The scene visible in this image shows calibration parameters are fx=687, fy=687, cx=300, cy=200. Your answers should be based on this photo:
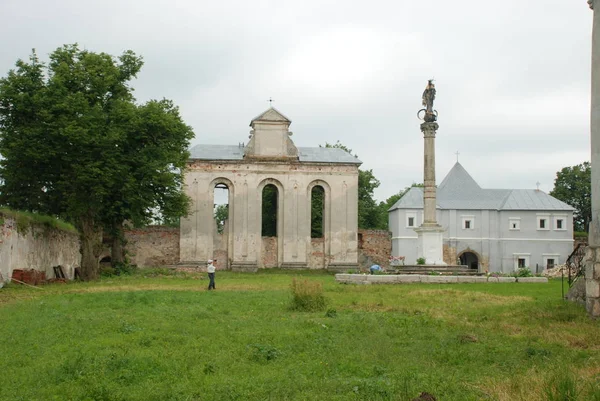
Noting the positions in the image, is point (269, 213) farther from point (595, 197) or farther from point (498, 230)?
point (595, 197)

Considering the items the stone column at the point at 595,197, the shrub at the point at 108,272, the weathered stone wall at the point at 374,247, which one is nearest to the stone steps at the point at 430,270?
the shrub at the point at 108,272

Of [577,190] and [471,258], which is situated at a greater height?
[577,190]

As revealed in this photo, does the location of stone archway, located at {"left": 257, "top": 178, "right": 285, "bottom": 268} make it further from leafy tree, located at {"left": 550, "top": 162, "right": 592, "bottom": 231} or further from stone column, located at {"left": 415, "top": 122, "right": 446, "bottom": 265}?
leafy tree, located at {"left": 550, "top": 162, "right": 592, "bottom": 231}

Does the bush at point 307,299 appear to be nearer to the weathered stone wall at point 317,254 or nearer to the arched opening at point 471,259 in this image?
the weathered stone wall at point 317,254

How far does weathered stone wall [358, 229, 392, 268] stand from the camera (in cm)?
5144

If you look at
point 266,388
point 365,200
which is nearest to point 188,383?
point 266,388

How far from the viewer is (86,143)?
93.8 ft

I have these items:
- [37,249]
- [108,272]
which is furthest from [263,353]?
[108,272]

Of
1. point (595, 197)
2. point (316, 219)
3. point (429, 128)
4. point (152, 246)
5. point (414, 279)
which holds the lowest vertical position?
point (414, 279)

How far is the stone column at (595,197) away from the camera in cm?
1359

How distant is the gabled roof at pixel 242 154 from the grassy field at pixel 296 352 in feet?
103

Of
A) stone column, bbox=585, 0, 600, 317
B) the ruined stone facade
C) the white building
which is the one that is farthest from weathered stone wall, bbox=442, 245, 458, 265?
stone column, bbox=585, 0, 600, 317

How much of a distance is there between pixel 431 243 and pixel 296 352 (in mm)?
24071

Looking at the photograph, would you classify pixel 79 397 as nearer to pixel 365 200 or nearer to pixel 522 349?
pixel 522 349
